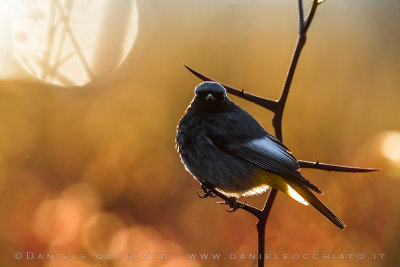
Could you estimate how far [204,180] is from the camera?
13.6 ft

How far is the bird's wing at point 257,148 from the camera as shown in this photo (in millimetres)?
3773

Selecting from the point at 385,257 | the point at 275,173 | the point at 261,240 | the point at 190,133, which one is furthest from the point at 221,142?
the point at 385,257

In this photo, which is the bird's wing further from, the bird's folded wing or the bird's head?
the bird's head

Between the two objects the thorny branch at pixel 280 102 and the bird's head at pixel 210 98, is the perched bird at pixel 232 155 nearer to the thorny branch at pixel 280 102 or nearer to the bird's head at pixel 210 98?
the bird's head at pixel 210 98

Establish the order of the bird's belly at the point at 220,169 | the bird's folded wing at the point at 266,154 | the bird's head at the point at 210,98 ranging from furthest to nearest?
the bird's head at the point at 210,98 → the bird's belly at the point at 220,169 → the bird's folded wing at the point at 266,154

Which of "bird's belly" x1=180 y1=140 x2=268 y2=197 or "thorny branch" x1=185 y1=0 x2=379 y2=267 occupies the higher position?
"thorny branch" x1=185 y1=0 x2=379 y2=267

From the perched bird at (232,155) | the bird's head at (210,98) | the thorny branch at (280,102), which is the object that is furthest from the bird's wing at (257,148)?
the thorny branch at (280,102)

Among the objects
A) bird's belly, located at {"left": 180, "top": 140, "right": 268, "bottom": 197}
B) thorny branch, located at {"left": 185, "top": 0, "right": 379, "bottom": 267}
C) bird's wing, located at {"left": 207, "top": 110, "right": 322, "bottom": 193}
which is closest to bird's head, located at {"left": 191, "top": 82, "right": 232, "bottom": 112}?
bird's wing, located at {"left": 207, "top": 110, "right": 322, "bottom": 193}

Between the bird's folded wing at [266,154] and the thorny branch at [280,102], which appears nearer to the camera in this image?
the thorny branch at [280,102]

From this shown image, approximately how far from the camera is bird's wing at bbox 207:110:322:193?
3773mm

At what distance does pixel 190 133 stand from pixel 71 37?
1.89 m

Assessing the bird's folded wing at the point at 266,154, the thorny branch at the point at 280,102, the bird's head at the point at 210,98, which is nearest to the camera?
the thorny branch at the point at 280,102

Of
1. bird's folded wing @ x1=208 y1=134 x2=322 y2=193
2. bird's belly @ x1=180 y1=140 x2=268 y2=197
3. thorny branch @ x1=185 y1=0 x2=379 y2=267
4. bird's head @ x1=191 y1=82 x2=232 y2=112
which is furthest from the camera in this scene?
bird's head @ x1=191 y1=82 x2=232 y2=112

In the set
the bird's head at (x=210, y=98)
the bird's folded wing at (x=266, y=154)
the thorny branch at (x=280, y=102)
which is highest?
the thorny branch at (x=280, y=102)
